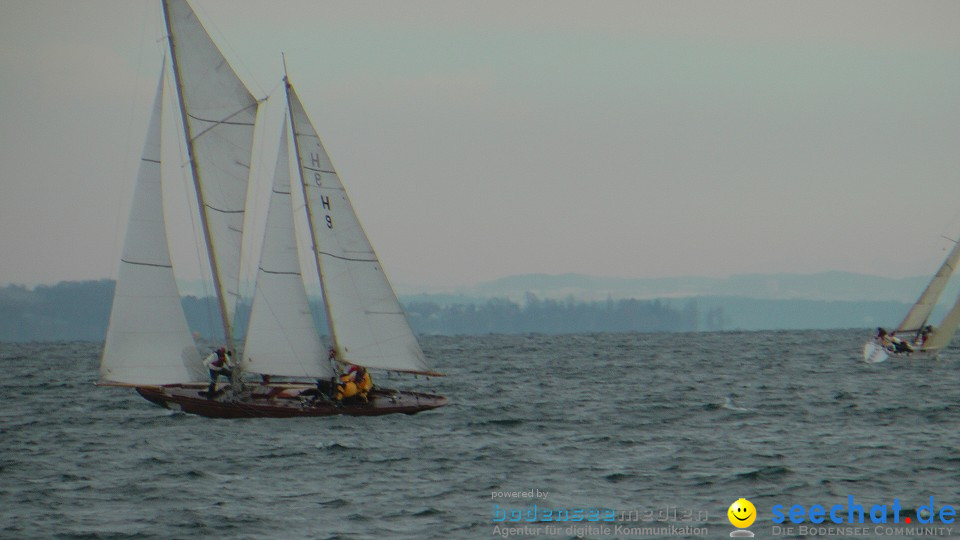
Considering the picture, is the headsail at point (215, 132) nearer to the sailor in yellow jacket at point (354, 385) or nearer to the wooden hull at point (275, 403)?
the wooden hull at point (275, 403)

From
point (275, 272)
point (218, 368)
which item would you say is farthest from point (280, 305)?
point (218, 368)

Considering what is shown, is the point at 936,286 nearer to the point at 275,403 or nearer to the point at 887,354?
the point at 887,354

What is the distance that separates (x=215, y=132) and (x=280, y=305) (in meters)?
5.34

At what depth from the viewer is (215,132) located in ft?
112

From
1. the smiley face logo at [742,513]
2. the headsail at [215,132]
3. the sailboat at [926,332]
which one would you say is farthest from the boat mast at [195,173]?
the sailboat at [926,332]

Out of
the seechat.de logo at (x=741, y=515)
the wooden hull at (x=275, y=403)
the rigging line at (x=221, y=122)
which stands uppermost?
the rigging line at (x=221, y=122)

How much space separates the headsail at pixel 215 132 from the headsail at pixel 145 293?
1.10m

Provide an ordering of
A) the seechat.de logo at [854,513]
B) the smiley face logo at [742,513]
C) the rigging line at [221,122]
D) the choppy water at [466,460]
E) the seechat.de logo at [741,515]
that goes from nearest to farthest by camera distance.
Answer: the seechat.de logo at [741,515]
the smiley face logo at [742,513]
the seechat.de logo at [854,513]
the choppy water at [466,460]
the rigging line at [221,122]

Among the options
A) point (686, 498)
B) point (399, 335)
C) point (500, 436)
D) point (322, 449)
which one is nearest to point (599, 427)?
point (500, 436)

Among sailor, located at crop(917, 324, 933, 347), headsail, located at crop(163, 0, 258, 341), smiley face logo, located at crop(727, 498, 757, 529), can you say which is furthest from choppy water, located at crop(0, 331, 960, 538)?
sailor, located at crop(917, 324, 933, 347)

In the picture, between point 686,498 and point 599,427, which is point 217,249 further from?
point 686,498

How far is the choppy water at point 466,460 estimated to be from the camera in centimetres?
2233

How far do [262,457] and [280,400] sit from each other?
20.9 feet

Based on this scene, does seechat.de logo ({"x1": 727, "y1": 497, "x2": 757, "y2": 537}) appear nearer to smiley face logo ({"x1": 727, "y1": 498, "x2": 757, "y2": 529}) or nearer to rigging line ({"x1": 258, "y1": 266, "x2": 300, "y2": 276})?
smiley face logo ({"x1": 727, "y1": 498, "x2": 757, "y2": 529})
